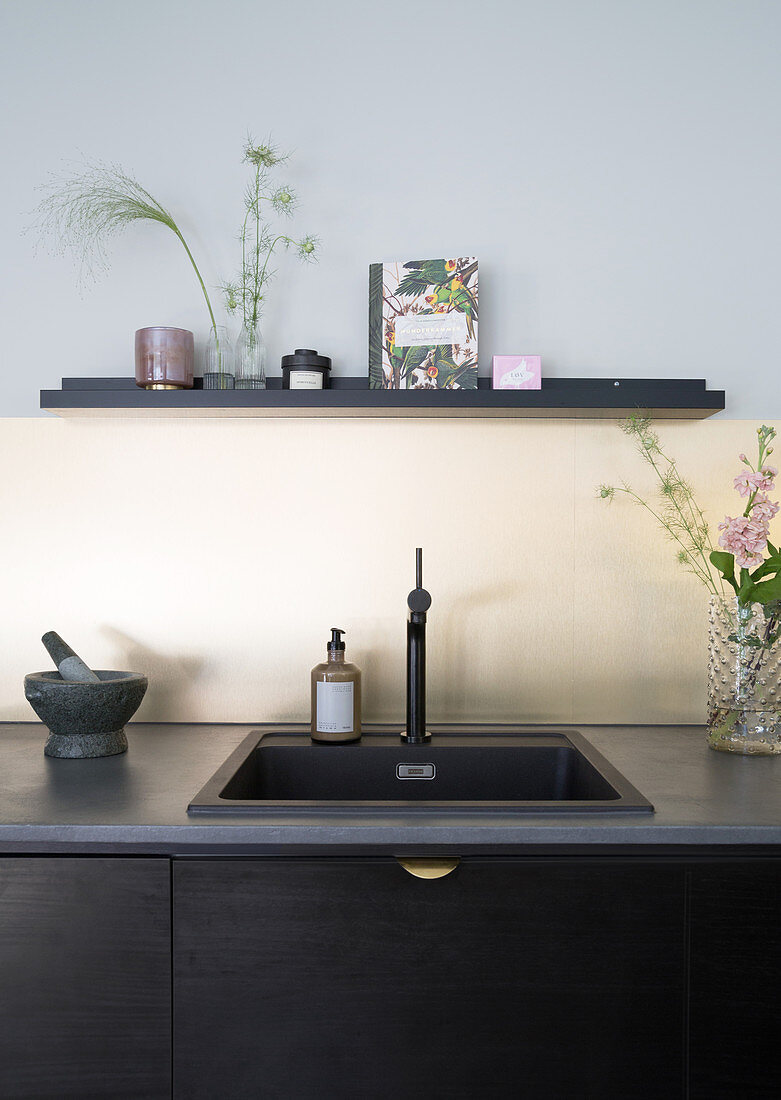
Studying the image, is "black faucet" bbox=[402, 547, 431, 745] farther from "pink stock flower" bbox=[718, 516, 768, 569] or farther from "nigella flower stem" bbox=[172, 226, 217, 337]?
"nigella flower stem" bbox=[172, 226, 217, 337]

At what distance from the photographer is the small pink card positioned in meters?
1.82

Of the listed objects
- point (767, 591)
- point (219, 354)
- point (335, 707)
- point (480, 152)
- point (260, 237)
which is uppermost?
point (480, 152)

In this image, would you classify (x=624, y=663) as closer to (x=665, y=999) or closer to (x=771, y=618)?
(x=771, y=618)

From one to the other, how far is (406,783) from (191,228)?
132 cm

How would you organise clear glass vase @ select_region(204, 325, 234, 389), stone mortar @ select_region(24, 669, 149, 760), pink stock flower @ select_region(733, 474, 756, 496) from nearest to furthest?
stone mortar @ select_region(24, 669, 149, 760)
pink stock flower @ select_region(733, 474, 756, 496)
clear glass vase @ select_region(204, 325, 234, 389)

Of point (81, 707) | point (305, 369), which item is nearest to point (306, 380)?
point (305, 369)

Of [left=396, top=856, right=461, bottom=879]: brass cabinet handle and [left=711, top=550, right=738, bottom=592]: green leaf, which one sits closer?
[left=396, top=856, right=461, bottom=879]: brass cabinet handle

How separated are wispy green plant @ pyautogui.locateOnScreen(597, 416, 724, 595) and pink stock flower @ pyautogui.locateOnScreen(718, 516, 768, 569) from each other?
0.82ft

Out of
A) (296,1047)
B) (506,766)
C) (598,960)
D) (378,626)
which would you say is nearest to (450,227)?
(378,626)

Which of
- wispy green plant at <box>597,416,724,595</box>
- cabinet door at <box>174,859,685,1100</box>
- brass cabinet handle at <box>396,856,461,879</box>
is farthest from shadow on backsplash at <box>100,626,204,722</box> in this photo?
wispy green plant at <box>597,416,724,595</box>

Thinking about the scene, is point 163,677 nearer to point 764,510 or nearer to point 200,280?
point 200,280

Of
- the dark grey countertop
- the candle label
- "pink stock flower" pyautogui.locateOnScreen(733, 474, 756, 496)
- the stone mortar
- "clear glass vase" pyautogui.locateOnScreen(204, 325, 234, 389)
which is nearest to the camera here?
the dark grey countertop

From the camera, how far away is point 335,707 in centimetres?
172

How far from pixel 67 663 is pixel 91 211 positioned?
3.35 feet
